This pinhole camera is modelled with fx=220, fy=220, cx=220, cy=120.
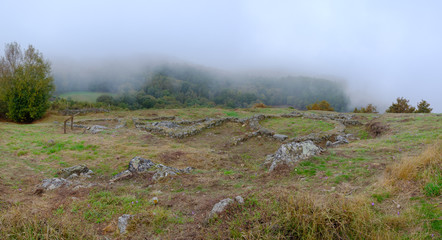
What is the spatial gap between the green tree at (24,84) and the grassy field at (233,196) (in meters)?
19.4

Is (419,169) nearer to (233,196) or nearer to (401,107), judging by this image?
(233,196)

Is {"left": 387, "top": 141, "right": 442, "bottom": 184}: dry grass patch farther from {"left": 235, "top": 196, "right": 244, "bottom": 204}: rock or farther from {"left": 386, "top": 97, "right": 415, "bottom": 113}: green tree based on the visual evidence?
{"left": 386, "top": 97, "right": 415, "bottom": 113}: green tree

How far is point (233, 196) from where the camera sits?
4.90m

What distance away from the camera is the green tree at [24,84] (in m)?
25.8

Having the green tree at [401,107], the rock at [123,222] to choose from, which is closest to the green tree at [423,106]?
the green tree at [401,107]

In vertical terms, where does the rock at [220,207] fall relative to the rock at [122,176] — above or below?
above

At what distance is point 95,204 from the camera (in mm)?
5281

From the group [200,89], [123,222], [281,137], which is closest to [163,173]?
[123,222]

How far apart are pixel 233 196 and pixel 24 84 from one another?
32.2m

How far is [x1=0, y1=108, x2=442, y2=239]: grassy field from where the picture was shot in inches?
122

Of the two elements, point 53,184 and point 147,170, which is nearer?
point 53,184

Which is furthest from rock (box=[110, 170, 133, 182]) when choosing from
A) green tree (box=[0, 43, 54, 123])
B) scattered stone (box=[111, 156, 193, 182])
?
green tree (box=[0, 43, 54, 123])

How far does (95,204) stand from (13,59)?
1301 inches

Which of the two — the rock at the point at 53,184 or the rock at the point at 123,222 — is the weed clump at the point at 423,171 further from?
the rock at the point at 53,184
